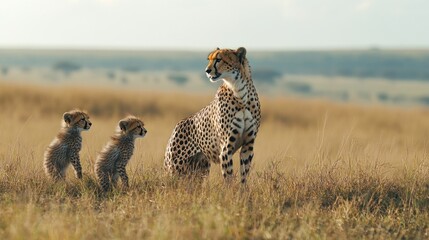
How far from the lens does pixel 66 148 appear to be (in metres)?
5.91

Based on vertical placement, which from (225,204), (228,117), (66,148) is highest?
(228,117)

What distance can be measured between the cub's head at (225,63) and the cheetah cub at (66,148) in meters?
1.19

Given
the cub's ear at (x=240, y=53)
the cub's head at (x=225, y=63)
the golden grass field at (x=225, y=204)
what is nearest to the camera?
the golden grass field at (x=225, y=204)

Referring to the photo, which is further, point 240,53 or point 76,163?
point 76,163

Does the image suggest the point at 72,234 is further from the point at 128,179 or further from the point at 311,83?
the point at 311,83

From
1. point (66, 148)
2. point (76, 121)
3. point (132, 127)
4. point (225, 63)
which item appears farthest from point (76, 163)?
point (225, 63)

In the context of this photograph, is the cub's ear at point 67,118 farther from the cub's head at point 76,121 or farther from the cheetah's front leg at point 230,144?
the cheetah's front leg at point 230,144

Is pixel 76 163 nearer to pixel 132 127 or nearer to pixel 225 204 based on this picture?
pixel 132 127

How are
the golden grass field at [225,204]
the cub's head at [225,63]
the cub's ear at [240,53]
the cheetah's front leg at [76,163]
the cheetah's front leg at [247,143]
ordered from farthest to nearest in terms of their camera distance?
1. the cheetah's front leg at [76,163]
2. the cheetah's front leg at [247,143]
3. the cub's ear at [240,53]
4. the cub's head at [225,63]
5. the golden grass field at [225,204]

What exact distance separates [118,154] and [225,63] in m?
1.07

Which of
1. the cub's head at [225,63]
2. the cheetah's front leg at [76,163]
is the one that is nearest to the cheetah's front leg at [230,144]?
the cub's head at [225,63]

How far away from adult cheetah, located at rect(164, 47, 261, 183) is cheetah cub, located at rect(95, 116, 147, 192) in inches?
17.9

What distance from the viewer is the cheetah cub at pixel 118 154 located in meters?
5.66

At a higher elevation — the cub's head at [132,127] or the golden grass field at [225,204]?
the cub's head at [132,127]
